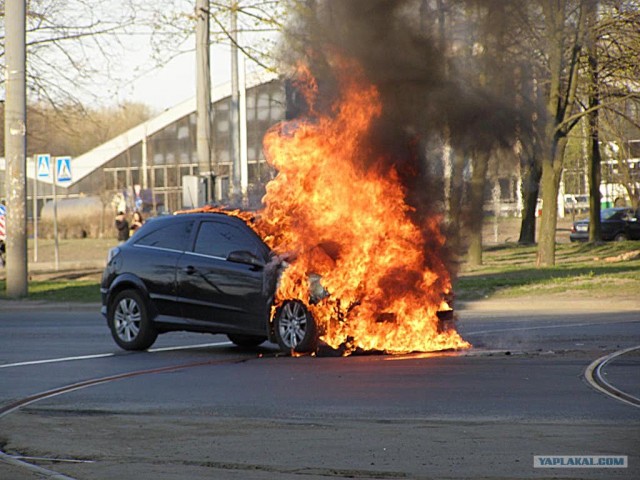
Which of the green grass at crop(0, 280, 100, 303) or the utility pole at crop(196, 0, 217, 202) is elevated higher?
the utility pole at crop(196, 0, 217, 202)

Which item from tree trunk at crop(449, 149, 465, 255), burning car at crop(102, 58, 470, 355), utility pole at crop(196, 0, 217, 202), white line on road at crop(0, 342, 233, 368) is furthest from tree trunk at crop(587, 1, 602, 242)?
white line on road at crop(0, 342, 233, 368)

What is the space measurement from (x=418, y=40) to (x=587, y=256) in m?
27.7

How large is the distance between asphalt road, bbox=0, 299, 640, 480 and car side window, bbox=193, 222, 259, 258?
126 cm

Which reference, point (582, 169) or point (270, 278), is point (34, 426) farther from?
point (582, 169)

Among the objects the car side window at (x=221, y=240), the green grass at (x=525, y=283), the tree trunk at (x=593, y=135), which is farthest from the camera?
the tree trunk at (x=593, y=135)

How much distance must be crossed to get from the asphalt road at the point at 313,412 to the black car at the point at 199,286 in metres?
0.35

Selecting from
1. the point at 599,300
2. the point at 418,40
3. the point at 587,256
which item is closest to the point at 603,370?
the point at 418,40

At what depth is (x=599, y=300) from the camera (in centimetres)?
2202

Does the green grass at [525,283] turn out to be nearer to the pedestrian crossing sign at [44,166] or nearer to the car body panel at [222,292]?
the pedestrian crossing sign at [44,166]

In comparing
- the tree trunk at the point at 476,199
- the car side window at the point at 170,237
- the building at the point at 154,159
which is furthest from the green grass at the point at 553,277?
the building at the point at 154,159

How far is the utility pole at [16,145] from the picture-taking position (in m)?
24.9

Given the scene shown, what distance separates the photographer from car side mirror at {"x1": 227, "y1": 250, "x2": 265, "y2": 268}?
44.5 ft

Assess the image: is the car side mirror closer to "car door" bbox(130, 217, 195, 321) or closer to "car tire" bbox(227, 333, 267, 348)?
"car door" bbox(130, 217, 195, 321)

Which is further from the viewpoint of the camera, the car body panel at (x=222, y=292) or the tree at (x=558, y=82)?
the tree at (x=558, y=82)
